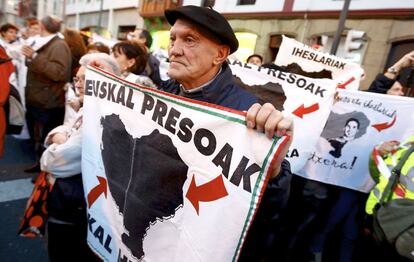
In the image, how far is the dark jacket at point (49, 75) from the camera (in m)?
3.69

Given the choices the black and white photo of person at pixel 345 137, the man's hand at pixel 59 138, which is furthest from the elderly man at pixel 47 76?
the black and white photo of person at pixel 345 137

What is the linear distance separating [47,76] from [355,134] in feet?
11.8

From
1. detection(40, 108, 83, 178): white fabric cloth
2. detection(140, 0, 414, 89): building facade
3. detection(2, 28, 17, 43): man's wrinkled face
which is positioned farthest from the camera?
detection(140, 0, 414, 89): building facade

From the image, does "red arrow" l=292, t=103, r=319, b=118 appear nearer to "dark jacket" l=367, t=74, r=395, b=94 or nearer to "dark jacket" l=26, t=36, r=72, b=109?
"dark jacket" l=367, t=74, r=395, b=94

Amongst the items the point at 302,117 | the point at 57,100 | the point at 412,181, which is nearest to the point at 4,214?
the point at 57,100

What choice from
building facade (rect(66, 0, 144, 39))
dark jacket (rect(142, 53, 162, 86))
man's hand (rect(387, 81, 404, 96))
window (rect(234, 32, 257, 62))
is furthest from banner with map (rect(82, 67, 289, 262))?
building facade (rect(66, 0, 144, 39))

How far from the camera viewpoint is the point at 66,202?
178 cm

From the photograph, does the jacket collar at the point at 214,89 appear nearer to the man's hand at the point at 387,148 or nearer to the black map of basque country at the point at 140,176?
the black map of basque country at the point at 140,176

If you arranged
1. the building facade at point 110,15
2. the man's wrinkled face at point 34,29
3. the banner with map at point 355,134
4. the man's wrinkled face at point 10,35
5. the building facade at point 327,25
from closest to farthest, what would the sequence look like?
the banner with map at point 355,134 < the man's wrinkled face at point 34,29 < the man's wrinkled face at point 10,35 < the building facade at point 327,25 < the building facade at point 110,15

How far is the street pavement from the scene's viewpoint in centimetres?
250

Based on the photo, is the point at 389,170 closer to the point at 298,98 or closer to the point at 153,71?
the point at 298,98

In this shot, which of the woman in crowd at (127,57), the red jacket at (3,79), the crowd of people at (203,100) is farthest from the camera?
the woman in crowd at (127,57)

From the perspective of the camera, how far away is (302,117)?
97.7 inches

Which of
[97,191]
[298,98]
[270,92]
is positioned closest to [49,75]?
[97,191]
